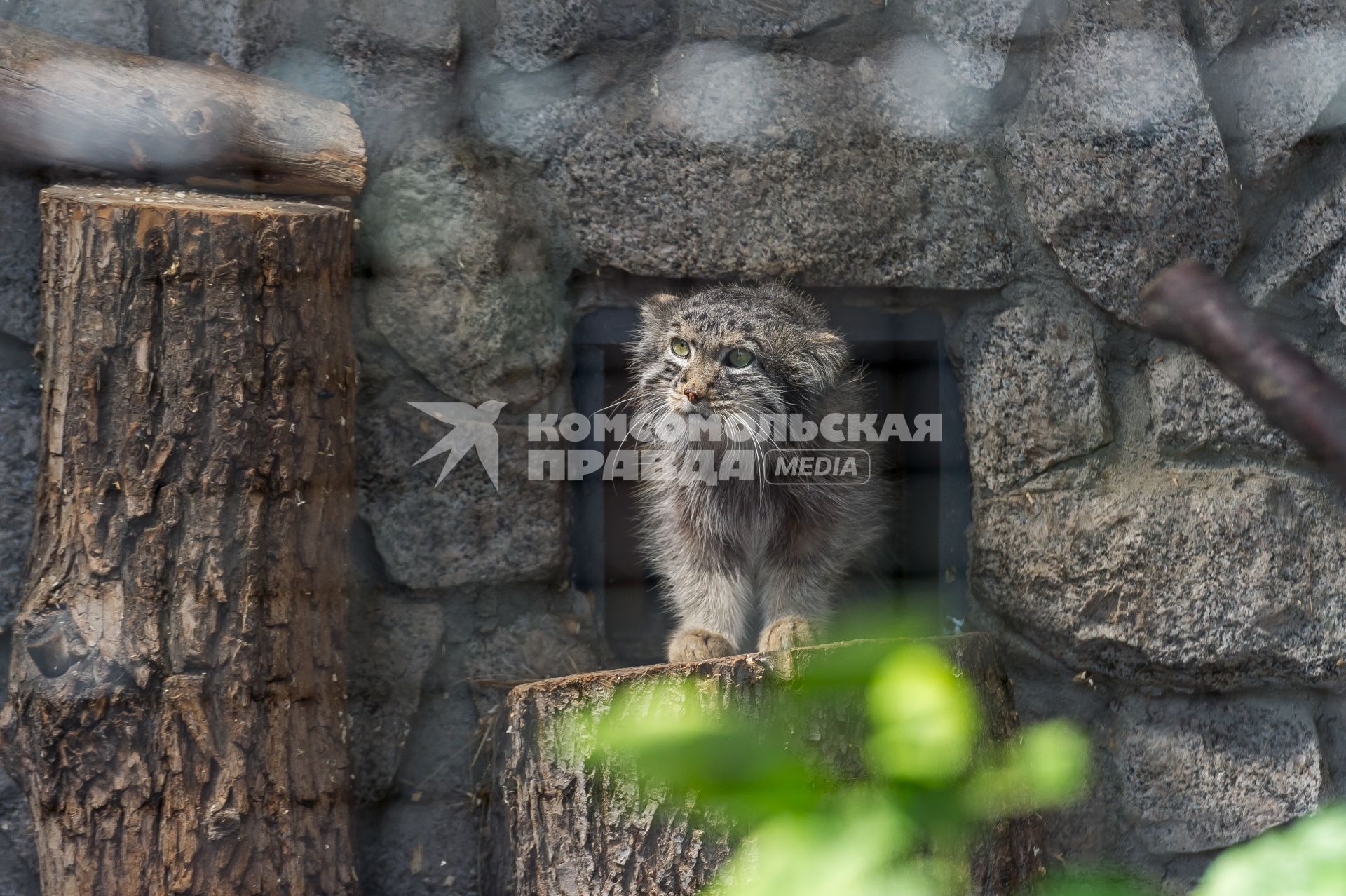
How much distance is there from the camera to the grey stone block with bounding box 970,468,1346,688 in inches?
61.5

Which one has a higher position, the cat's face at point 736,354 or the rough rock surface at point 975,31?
the rough rock surface at point 975,31

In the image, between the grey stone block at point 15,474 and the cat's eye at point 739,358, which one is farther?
the cat's eye at point 739,358

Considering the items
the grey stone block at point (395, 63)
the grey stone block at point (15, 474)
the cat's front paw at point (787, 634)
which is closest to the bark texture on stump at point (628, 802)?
the cat's front paw at point (787, 634)

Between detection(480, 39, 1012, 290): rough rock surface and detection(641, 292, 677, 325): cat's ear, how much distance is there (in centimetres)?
6

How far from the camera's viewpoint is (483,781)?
164 centimetres

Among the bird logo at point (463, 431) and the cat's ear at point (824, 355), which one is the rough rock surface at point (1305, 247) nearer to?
the cat's ear at point (824, 355)

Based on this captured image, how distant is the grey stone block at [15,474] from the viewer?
1.50 meters

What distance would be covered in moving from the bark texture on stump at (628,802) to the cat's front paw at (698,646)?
245 millimetres

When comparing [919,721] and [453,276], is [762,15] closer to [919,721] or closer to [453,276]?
[453,276]

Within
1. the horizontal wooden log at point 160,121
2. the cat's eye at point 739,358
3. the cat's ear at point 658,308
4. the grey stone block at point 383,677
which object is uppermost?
the horizontal wooden log at point 160,121

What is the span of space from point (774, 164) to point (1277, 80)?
696 mm

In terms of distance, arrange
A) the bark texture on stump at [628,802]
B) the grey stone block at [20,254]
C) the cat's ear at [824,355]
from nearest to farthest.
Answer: the bark texture on stump at [628,802]
the grey stone block at [20,254]
the cat's ear at [824,355]

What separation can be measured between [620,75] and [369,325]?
1.69 ft

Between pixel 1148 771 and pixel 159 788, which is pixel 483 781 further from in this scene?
pixel 1148 771
